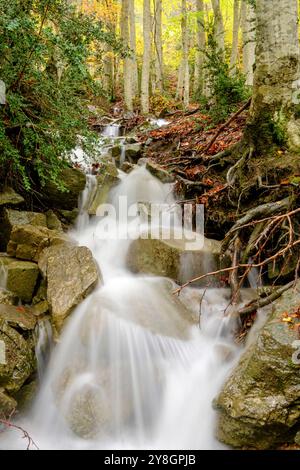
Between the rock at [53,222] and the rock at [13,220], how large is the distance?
0.39 m

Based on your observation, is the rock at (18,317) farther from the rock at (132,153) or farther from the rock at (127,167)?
the rock at (132,153)

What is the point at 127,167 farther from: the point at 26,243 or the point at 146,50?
the point at 146,50

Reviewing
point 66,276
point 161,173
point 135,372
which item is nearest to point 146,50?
point 161,173

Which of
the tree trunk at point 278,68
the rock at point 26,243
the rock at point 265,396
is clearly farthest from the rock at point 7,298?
the tree trunk at point 278,68

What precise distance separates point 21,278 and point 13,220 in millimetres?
1171

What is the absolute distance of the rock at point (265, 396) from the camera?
123 inches

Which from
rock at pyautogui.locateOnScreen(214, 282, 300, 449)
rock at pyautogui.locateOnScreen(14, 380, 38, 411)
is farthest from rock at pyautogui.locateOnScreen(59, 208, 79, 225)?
rock at pyautogui.locateOnScreen(214, 282, 300, 449)

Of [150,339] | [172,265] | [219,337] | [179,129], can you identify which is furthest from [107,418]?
[179,129]

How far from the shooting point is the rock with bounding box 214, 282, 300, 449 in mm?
3123

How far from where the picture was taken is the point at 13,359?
3.97 m

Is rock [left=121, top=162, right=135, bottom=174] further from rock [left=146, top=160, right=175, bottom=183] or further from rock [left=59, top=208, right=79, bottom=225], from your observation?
rock [left=59, top=208, right=79, bottom=225]

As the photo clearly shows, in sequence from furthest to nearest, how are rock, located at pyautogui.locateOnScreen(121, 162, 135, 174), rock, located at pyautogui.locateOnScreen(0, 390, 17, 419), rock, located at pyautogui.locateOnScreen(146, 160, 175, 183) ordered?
1. rock, located at pyautogui.locateOnScreen(121, 162, 135, 174)
2. rock, located at pyautogui.locateOnScreen(146, 160, 175, 183)
3. rock, located at pyautogui.locateOnScreen(0, 390, 17, 419)

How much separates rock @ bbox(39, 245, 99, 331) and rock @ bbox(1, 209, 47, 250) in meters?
0.83

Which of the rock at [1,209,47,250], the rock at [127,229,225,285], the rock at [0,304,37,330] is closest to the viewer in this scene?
the rock at [0,304,37,330]
